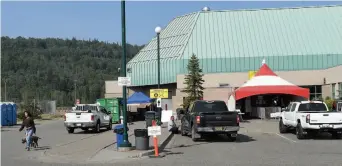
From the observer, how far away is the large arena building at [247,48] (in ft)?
189

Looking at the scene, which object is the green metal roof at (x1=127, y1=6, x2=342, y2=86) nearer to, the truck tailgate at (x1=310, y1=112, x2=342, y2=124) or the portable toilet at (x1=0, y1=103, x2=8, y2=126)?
the portable toilet at (x1=0, y1=103, x2=8, y2=126)

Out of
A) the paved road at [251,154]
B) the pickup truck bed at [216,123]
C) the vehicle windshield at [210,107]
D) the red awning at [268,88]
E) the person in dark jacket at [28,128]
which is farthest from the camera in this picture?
the red awning at [268,88]

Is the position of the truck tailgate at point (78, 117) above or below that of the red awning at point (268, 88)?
below

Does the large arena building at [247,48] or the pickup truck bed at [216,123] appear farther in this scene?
the large arena building at [247,48]

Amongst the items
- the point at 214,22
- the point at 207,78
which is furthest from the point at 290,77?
the point at 214,22

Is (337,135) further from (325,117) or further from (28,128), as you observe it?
(28,128)

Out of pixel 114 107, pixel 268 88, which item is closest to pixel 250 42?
pixel 268 88

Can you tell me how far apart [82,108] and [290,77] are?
29666 millimetres

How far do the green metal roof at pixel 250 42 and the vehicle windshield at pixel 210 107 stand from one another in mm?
36729

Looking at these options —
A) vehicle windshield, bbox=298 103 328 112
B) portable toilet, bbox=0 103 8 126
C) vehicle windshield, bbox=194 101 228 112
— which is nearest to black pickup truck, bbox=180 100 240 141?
vehicle windshield, bbox=194 101 228 112

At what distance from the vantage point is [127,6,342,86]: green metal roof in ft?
198

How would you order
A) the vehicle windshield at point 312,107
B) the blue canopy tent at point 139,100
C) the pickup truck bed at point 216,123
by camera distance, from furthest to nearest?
the blue canopy tent at point 139,100 → the vehicle windshield at point 312,107 → the pickup truck bed at point 216,123

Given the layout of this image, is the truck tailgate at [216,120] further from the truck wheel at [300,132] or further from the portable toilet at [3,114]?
the portable toilet at [3,114]

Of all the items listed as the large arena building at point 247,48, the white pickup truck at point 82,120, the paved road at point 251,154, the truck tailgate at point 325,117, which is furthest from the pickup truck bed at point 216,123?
the large arena building at point 247,48
